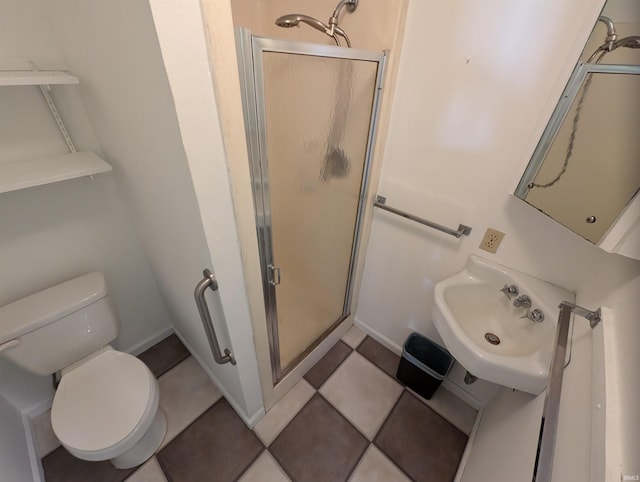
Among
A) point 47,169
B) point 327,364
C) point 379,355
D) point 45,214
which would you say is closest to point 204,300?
point 47,169

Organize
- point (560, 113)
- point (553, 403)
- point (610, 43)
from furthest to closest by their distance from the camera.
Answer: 1. point (560, 113)
2. point (610, 43)
3. point (553, 403)

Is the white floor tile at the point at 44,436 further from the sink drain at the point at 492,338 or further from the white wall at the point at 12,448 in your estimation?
the sink drain at the point at 492,338

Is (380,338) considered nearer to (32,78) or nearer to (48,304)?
(48,304)

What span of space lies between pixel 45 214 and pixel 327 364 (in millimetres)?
1686

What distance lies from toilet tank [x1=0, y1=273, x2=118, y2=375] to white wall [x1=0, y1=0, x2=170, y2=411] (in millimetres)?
111

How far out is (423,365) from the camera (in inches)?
A: 56.9

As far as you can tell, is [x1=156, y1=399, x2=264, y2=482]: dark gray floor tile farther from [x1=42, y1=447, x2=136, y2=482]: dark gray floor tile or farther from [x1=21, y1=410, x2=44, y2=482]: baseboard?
[x1=21, y1=410, x2=44, y2=482]: baseboard

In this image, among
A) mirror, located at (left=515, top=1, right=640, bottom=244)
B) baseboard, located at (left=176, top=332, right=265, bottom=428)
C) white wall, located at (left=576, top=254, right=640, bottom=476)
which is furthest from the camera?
baseboard, located at (left=176, top=332, right=265, bottom=428)

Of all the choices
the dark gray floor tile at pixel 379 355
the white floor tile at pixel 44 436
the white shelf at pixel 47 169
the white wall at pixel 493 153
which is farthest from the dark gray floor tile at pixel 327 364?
the white shelf at pixel 47 169

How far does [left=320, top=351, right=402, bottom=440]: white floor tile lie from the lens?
1.46 m

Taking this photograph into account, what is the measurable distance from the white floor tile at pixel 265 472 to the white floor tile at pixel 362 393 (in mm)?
418

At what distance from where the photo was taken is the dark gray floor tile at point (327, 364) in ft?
5.36

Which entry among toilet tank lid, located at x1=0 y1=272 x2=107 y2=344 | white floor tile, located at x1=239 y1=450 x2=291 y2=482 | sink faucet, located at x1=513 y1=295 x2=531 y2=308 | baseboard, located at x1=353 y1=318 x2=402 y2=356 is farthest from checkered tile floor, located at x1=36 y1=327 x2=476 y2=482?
sink faucet, located at x1=513 y1=295 x2=531 y2=308

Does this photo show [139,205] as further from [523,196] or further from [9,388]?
[523,196]
